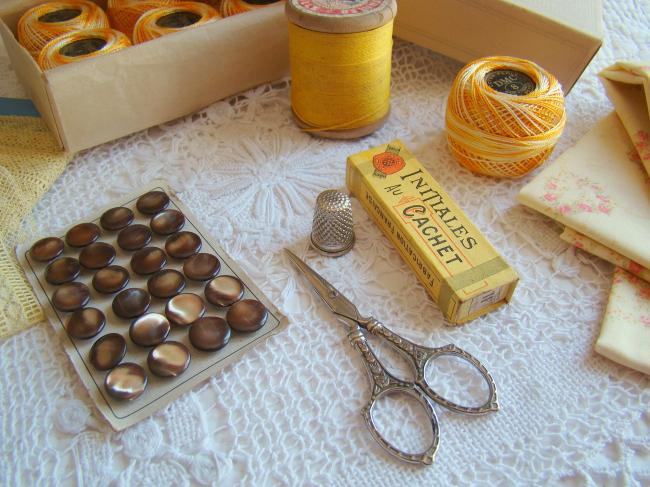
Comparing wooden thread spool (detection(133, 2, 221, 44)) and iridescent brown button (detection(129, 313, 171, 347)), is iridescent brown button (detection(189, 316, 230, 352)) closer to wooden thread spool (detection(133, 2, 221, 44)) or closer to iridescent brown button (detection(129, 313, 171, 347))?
iridescent brown button (detection(129, 313, 171, 347))

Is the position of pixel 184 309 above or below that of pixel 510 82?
below

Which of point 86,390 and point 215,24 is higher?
point 215,24

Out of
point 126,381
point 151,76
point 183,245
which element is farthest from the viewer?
point 151,76

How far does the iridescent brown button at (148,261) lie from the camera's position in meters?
0.55

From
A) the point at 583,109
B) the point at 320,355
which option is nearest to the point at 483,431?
the point at 320,355

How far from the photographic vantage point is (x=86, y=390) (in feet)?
1.58

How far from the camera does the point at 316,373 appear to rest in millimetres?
Answer: 502

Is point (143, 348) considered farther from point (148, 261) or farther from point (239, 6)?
point (239, 6)

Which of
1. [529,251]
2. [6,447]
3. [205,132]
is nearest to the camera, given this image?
[6,447]

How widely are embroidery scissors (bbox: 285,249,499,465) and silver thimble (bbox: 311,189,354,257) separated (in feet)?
0.21

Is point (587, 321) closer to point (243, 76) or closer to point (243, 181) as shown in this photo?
point (243, 181)

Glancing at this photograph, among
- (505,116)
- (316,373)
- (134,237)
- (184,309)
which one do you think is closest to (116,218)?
(134,237)

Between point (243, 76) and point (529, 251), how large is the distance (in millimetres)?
416

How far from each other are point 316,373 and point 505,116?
0.33 m
